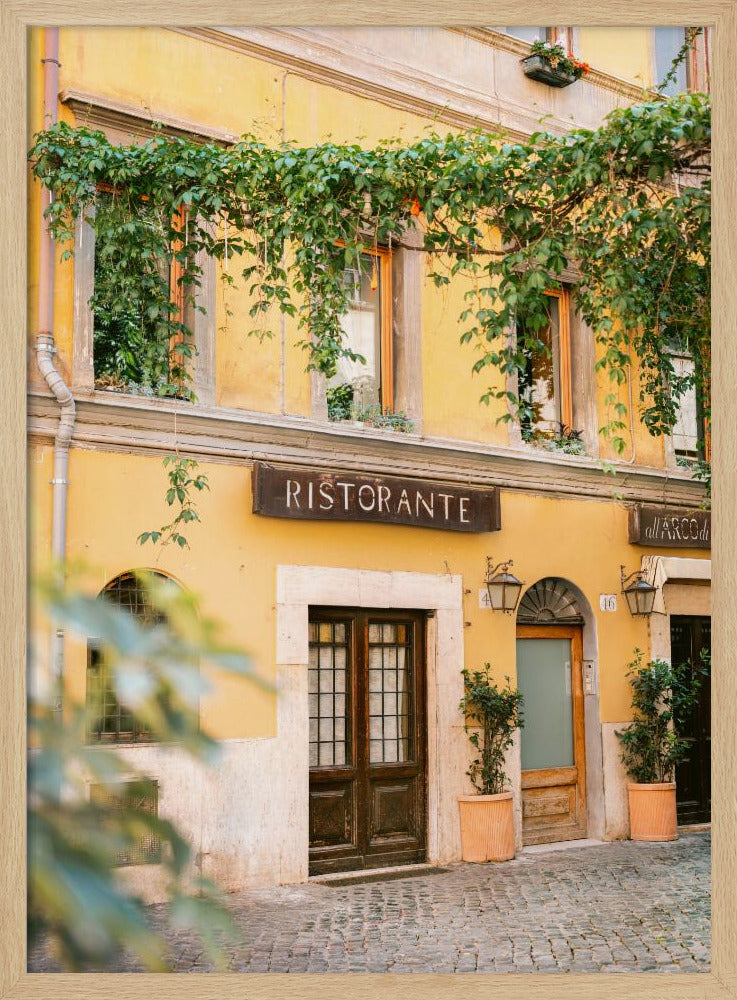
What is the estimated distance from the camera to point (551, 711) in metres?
7.22

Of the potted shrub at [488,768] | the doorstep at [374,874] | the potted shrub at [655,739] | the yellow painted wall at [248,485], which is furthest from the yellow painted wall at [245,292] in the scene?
the doorstep at [374,874]

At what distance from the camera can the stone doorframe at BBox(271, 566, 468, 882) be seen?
19.6ft

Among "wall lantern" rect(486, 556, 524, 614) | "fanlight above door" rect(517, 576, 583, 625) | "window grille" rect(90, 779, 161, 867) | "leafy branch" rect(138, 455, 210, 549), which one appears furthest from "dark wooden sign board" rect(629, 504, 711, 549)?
"window grille" rect(90, 779, 161, 867)

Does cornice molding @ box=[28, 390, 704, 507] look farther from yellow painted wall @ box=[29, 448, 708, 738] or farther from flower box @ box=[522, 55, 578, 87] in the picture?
flower box @ box=[522, 55, 578, 87]

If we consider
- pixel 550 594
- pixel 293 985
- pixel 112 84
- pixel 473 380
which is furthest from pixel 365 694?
pixel 293 985

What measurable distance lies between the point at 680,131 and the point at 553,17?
1.41 m

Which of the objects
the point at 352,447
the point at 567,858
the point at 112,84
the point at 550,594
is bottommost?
the point at 567,858

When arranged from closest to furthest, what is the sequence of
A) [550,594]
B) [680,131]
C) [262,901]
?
[680,131] < [262,901] < [550,594]

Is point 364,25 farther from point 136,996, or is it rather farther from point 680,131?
point 136,996

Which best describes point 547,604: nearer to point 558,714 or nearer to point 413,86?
point 558,714

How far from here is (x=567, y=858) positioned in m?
6.72

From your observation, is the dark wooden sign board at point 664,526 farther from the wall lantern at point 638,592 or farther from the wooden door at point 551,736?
the wooden door at point 551,736

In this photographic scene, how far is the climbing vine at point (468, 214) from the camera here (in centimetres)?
409

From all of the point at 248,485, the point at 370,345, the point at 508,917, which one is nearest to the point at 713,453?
the point at 508,917
